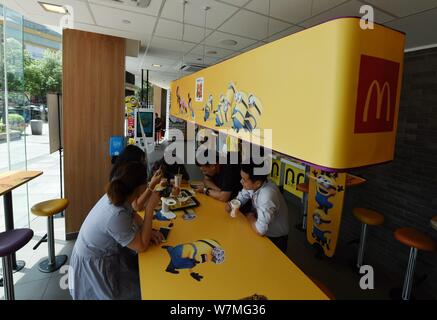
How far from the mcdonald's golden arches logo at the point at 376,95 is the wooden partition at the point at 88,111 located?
3.34 metres

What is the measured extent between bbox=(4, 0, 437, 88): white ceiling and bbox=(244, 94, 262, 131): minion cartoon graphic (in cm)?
121

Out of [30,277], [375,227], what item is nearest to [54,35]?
[30,277]

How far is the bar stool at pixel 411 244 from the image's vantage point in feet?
7.75

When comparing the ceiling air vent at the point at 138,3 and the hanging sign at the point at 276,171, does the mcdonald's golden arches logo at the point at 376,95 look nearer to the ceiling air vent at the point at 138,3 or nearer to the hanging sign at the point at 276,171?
the ceiling air vent at the point at 138,3

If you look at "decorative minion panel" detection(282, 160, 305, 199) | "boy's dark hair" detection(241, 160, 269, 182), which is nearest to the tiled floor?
"boy's dark hair" detection(241, 160, 269, 182)

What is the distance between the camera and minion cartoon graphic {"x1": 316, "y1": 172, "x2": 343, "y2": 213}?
3.09 meters

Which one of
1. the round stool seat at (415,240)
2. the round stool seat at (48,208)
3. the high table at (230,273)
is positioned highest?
the high table at (230,273)

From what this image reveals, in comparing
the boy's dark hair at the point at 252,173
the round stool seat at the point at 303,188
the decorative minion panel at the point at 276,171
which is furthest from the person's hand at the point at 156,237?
the decorative minion panel at the point at 276,171

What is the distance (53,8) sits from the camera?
2559mm

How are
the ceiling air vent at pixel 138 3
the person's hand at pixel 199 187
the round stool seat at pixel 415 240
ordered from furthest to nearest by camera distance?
the person's hand at pixel 199 187, the round stool seat at pixel 415 240, the ceiling air vent at pixel 138 3

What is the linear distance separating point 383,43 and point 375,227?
3060 millimetres

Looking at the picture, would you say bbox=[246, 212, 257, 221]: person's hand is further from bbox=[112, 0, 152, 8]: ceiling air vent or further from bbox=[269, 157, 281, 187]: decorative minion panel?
bbox=[269, 157, 281, 187]: decorative minion panel

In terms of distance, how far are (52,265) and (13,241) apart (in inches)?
38.5

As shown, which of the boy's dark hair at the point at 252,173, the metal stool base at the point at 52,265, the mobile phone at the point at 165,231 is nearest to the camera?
the mobile phone at the point at 165,231
